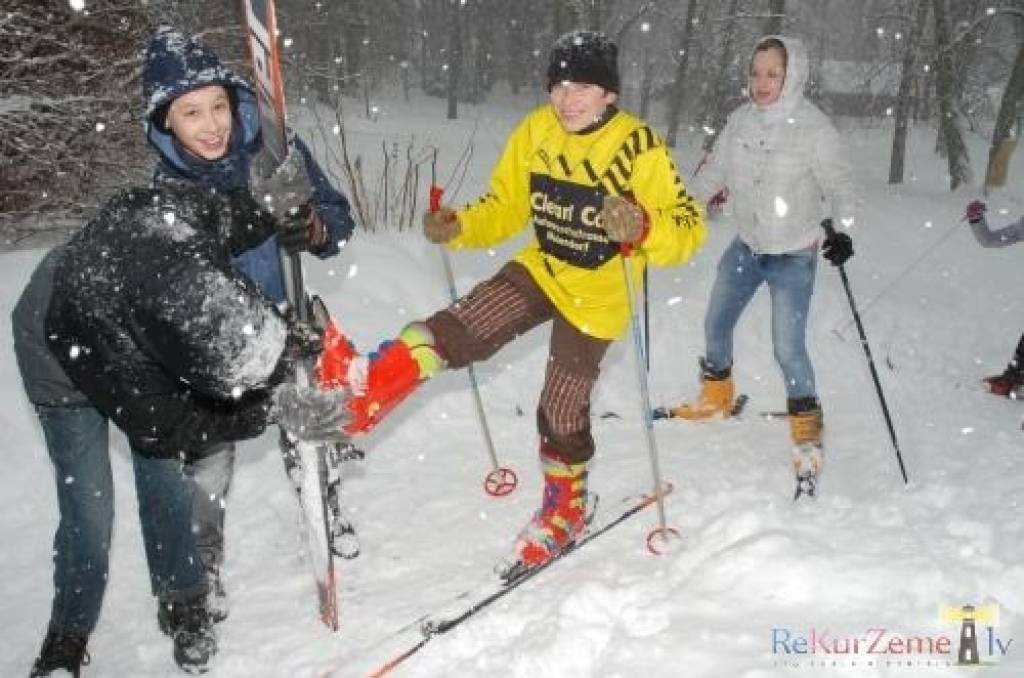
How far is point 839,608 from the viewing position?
10.3 feet

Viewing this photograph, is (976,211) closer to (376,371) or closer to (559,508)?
(559,508)

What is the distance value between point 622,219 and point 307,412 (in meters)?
1.55

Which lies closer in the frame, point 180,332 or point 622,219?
point 180,332

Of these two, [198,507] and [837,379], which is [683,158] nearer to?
[837,379]

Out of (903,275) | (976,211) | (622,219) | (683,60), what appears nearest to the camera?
(622,219)

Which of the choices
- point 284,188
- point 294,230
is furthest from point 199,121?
point 294,230

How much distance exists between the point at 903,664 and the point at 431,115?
38019mm

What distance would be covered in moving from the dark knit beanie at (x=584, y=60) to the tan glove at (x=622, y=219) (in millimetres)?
648

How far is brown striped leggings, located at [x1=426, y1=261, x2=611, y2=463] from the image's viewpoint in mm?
3701

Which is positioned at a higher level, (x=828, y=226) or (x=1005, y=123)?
(x=828, y=226)

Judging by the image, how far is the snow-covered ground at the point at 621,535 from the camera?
3041 mm

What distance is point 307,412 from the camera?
2.78 meters

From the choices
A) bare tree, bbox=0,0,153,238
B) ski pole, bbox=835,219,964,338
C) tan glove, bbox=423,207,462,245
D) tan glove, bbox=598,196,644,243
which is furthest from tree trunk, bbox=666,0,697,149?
tan glove, bbox=598,196,644,243

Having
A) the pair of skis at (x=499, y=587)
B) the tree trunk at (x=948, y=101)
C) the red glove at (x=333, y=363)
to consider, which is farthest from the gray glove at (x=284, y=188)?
the tree trunk at (x=948, y=101)
